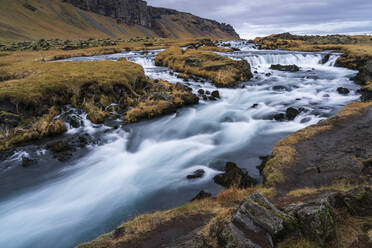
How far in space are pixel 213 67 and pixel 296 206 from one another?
29661mm

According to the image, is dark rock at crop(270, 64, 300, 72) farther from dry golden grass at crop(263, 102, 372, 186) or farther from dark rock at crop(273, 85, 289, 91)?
dry golden grass at crop(263, 102, 372, 186)

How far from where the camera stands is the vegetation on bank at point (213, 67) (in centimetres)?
3067

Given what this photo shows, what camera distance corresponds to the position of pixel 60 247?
27.4ft

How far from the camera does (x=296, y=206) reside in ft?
19.0

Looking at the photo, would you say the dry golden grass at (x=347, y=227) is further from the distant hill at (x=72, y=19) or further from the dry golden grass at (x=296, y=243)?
the distant hill at (x=72, y=19)

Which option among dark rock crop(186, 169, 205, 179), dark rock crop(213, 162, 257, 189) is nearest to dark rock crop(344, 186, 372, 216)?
dark rock crop(213, 162, 257, 189)

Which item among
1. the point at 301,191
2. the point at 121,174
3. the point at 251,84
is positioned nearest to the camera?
the point at 301,191

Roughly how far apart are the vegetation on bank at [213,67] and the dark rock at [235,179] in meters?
20.4

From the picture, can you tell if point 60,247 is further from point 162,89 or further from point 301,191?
point 162,89

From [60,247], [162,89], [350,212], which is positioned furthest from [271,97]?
[60,247]

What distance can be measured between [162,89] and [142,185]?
1381 cm

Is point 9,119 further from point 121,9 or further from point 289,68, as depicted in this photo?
point 121,9

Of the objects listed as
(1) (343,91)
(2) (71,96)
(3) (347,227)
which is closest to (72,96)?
(2) (71,96)

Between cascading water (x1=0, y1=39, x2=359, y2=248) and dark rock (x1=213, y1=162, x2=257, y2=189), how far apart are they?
413mm
